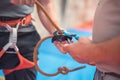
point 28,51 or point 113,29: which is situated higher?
point 113,29

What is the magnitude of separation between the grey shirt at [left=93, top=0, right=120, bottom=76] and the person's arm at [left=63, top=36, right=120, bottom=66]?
0.25 feet

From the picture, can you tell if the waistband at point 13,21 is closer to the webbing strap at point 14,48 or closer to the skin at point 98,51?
the webbing strap at point 14,48

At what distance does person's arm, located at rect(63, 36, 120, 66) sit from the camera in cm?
75

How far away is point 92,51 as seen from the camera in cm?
79

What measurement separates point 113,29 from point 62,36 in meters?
0.24

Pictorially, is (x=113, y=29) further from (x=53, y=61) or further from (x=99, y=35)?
(x=53, y=61)

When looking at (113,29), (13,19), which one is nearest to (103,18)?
(113,29)

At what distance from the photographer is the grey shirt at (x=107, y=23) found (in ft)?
2.82

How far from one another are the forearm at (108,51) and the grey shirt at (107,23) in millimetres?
99

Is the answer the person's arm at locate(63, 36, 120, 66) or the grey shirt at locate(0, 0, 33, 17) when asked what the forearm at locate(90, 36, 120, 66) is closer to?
the person's arm at locate(63, 36, 120, 66)

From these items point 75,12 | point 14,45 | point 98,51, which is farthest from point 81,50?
point 75,12

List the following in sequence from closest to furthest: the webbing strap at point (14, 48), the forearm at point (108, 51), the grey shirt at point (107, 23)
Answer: the forearm at point (108, 51) → the grey shirt at point (107, 23) → the webbing strap at point (14, 48)

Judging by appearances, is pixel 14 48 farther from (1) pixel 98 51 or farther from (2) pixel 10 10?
(1) pixel 98 51

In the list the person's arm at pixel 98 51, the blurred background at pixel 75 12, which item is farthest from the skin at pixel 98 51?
the blurred background at pixel 75 12
